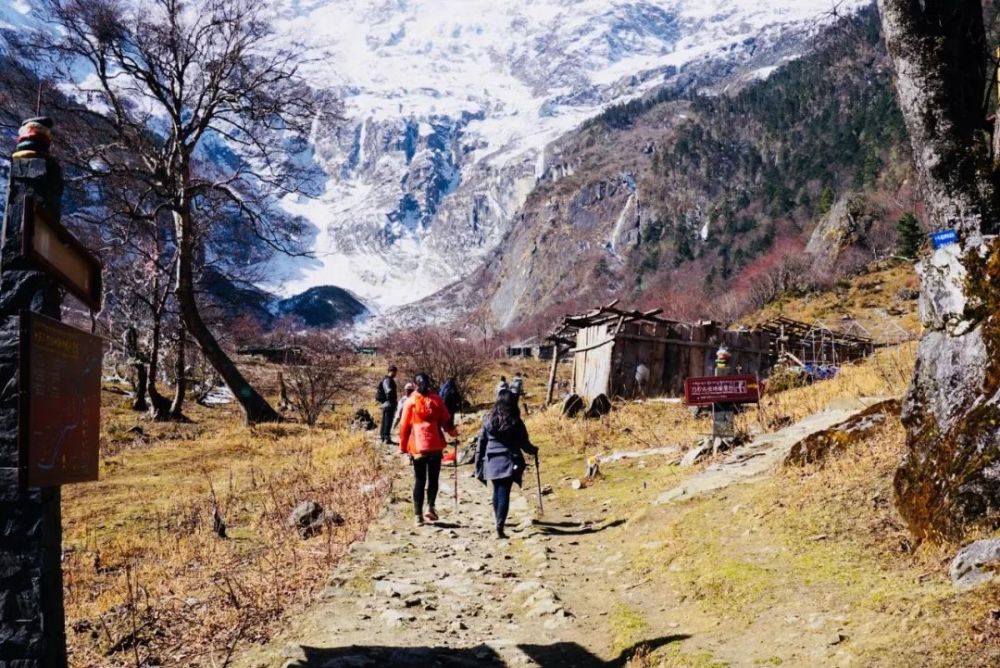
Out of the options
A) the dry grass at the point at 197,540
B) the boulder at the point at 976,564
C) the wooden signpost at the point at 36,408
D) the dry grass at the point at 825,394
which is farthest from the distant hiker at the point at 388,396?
the boulder at the point at 976,564

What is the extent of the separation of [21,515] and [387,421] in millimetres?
12856

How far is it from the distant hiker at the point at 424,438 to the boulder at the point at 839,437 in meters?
3.64

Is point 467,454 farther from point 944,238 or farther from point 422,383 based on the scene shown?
point 944,238

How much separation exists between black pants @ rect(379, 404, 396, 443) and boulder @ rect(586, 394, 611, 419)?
13.5 feet

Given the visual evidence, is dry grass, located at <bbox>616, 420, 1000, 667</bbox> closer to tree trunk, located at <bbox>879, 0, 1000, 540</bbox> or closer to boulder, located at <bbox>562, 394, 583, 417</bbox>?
tree trunk, located at <bbox>879, 0, 1000, 540</bbox>

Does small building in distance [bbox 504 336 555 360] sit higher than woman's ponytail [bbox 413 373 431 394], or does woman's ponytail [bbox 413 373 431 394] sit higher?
small building in distance [bbox 504 336 555 360]

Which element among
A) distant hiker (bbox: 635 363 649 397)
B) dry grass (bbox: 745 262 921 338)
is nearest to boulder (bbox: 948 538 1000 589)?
distant hiker (bbox: 635 363 649 397)

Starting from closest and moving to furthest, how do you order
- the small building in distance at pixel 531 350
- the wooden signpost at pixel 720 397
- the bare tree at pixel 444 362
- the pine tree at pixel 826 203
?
1. the wooden signpost at pixel 720 397
2. the bare tree at pixel 444 362
3. the small building in distance at pixel 531 350
4. the pine tree at pixel 826 203

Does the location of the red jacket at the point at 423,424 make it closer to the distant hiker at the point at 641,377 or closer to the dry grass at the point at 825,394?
the dry grass at the point at 825,394

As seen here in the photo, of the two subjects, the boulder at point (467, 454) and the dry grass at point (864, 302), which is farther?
the dry grass at point (864, 302)

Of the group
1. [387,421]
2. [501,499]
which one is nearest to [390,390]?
[387,421]

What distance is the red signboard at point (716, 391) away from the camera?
943 centimetres

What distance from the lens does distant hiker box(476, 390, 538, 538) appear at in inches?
314

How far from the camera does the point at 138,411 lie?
20.5m
